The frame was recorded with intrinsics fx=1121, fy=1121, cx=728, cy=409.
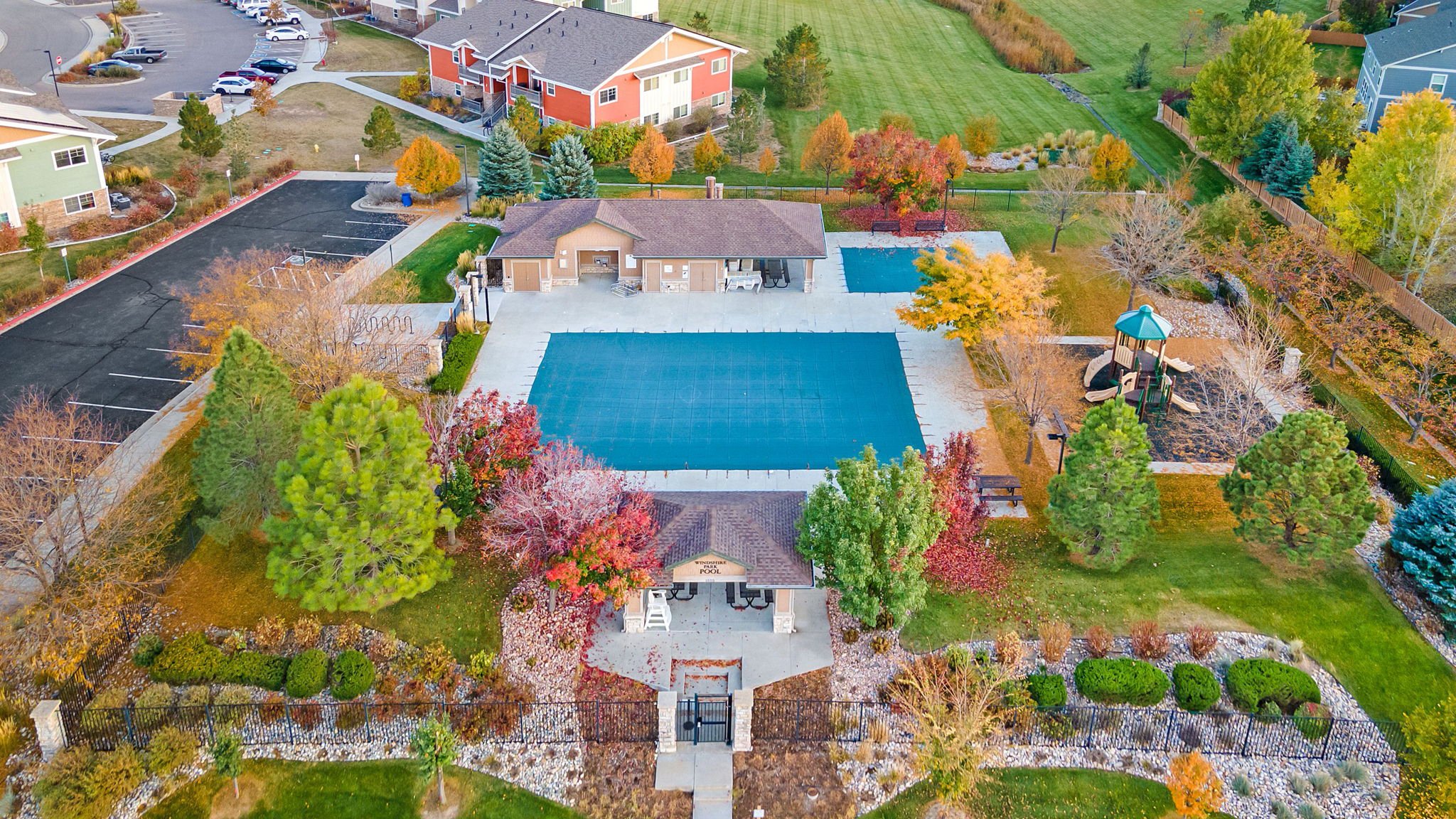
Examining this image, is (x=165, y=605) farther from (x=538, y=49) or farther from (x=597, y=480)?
(x=538, y=49)

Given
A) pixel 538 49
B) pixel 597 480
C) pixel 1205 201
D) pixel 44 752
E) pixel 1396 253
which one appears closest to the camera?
pixel 44 752

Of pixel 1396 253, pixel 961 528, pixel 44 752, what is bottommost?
pixel 44 752

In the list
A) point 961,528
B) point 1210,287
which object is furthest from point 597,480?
point 1210,287

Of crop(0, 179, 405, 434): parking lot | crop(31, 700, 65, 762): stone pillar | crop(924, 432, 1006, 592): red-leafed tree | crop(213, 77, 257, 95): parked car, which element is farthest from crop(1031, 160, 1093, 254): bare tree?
crop(213, 77, 257, 95): parked car

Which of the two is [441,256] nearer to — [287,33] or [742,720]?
[742,720]

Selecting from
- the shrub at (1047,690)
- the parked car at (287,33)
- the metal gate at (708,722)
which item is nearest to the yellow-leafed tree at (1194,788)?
the shrub at (1047,690)

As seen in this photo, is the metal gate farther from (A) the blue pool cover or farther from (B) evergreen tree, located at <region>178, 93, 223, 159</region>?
(B) evergreen tree, located at <region>178, 93, 223, 159</region>
